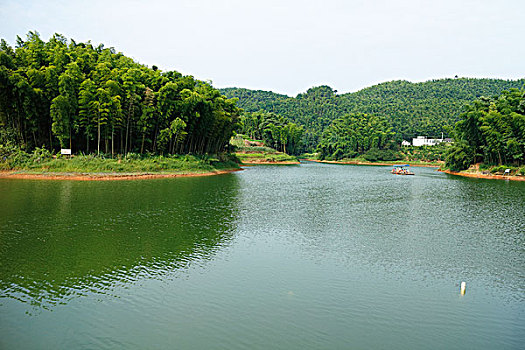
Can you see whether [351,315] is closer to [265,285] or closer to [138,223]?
[265,285]

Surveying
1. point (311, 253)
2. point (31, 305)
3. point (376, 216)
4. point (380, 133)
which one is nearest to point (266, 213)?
point (376, 216)

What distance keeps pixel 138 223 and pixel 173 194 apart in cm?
982

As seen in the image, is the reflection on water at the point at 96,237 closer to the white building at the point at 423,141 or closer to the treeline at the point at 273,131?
the treeline at the point at 273,131

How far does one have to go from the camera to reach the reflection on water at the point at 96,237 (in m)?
10.0

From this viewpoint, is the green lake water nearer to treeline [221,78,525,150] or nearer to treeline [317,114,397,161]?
treeline [317,114,397,161]

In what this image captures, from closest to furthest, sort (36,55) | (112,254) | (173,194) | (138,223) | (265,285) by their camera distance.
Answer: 1. (265,285)
2. (112,254)
3. (138,223)
4. (173,194)
5. (36,55)

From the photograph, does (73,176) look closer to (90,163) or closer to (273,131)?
(90,163)

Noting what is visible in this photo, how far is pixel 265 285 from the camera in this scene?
1018 cm

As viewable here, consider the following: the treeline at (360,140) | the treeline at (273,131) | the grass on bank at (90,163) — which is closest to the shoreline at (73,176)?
the grass on bank at (90,163)

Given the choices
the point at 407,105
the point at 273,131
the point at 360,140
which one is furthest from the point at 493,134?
the point at 407,105

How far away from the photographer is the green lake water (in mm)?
7539

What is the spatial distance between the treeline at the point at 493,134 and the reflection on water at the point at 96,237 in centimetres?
4389

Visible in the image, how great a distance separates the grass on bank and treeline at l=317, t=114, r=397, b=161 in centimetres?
6853

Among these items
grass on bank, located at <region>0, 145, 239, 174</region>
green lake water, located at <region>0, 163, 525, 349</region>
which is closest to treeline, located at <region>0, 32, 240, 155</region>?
grass on bank, located at <region>0, 145, 239, 174</region>
